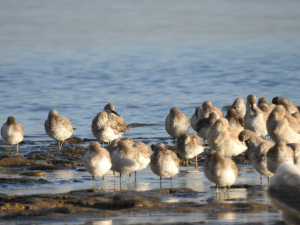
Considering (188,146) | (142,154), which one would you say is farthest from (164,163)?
(188,146)

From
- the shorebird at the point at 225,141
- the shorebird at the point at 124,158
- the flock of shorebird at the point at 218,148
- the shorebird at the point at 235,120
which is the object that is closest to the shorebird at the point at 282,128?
the flock of shorebird at the point at 218,148

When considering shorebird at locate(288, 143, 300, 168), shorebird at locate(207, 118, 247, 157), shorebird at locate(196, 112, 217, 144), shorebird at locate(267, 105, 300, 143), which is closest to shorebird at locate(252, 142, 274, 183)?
shorebird at locate(288, 143, 300, 168)

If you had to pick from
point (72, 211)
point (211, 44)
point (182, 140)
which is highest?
point (211, 44)

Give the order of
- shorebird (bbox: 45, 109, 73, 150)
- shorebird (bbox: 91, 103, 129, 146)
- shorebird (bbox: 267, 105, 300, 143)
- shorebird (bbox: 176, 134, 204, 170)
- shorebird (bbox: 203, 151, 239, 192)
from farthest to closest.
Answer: shorebird (bbox: 45, 109, 73, 150) → shorebird (bbox: 91, 103, 129, 146) → shorebird (bbox: 267, 105, 300, 143) → shorebird (bbox: 176, 134, 204, 170) → shorebird (bbox: 203, 151, 239, 192)

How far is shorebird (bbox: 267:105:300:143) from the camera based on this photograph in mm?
16078

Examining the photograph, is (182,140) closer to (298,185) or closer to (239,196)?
(239,196)

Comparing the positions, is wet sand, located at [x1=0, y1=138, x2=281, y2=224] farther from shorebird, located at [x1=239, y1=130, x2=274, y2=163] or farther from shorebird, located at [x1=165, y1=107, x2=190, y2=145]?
shorebird, located at [x1=165, y1=107, x2=190, y2=145]

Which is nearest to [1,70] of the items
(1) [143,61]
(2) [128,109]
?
(1) [143,61]

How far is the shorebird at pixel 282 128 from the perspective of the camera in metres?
16.1

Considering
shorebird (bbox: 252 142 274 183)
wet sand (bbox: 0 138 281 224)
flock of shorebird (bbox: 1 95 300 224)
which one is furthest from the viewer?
shorebird (bbox: 252 142 274 183)

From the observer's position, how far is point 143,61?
50.0 meters

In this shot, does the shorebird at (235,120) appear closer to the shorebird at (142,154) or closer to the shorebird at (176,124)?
the shorebird at (176,124)

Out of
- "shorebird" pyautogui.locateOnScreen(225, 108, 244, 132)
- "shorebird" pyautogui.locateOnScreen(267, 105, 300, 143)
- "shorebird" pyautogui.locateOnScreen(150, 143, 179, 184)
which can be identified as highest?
"shorebird" pyautogui.locateOnScreen(225, 108, 244, 132)

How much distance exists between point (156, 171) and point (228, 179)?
179 cm
